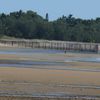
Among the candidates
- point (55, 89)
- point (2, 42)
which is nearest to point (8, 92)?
point (55, 89)

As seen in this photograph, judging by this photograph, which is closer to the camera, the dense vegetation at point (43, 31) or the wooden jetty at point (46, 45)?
the wooden jetty at point (46, 45)

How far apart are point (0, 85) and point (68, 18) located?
147m

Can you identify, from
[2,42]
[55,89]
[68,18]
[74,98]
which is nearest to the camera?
[74,98]

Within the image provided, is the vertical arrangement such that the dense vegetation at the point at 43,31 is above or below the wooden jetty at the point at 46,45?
above

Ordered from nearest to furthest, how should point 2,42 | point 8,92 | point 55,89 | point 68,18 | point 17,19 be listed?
1. point 8,92
2. point 55,89
3. point 2,42
4. point 17,19
5. point 68,18

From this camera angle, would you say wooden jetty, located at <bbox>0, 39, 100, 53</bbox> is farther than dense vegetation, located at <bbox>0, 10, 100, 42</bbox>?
No

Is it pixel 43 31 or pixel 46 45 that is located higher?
pixel 43 31

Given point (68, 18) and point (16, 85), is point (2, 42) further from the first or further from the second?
point (16, 85)

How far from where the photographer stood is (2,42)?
113500mm

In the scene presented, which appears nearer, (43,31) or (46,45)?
(46,45)

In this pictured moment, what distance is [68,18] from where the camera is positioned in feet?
543

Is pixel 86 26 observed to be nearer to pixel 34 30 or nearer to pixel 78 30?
pixel 78 30

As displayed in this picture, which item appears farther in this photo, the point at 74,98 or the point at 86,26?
the point at 86,26

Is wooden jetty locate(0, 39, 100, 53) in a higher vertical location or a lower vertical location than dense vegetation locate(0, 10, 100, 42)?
lower
